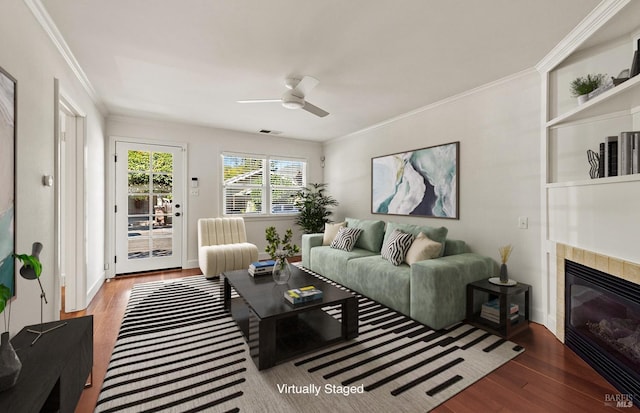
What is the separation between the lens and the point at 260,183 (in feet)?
18.2

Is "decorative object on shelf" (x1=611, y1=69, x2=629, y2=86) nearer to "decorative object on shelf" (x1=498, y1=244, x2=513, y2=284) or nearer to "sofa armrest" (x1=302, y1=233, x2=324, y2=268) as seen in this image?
"decorative object on shelf" (x1=498, y1=244, x2=513, y2=284)

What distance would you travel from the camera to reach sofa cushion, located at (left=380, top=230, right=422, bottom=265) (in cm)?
319

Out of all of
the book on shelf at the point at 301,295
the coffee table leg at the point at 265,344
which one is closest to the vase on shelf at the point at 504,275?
the book on shelf at the point at 301,295

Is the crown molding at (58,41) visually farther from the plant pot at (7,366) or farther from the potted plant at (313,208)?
the potted plant at (313,208)

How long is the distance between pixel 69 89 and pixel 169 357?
2515 millimetres

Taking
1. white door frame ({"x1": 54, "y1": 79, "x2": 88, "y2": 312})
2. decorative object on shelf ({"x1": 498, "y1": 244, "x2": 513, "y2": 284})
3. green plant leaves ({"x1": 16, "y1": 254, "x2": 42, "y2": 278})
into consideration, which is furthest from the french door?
decorative object on shelf ({"x1": 498, "y1": 244, "x2": 513, "y2": 284})

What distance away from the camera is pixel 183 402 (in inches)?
65.2

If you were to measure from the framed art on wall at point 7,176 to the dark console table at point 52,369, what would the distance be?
366 millimetres

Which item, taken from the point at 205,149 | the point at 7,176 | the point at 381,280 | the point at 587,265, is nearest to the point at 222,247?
the point at 205,149

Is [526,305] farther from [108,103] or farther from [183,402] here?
[108,103]

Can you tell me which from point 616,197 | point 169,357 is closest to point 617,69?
point 616,197

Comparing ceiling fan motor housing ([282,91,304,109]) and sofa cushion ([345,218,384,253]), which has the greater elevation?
ceiling fan motor housing ([282,91,304,109])

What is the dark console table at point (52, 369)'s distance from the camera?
3.65 feet

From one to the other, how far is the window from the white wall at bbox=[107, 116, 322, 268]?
149 mm
